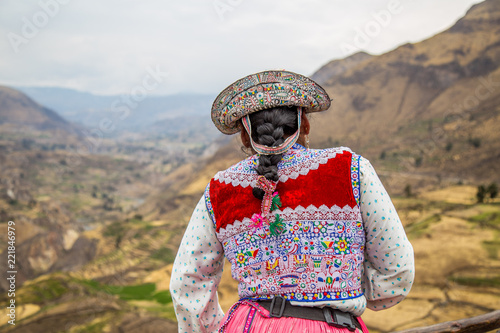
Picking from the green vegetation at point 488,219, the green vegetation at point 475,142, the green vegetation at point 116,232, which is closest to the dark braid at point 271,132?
the green vegetation at point 488,219

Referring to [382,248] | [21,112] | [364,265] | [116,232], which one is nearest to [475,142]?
[116,232]

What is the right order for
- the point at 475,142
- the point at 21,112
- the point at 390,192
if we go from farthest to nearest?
1. the point at 21,112
2. the point at 475,142
3. the point at 390,192

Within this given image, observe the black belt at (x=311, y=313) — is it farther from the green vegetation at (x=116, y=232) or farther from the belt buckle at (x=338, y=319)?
the green vegetation at (x=116, y=232)

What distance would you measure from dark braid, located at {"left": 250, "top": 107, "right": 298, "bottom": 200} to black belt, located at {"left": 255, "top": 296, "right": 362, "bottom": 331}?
0.38m

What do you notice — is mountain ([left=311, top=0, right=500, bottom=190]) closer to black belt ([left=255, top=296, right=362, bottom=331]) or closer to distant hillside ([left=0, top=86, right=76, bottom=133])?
black belt ([left=255, top=296, right=362, bottom=331])

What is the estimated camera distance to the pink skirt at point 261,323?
131 cm

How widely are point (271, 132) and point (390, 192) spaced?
25787mm

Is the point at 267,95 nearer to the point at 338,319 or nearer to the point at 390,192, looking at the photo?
the point at 338,319

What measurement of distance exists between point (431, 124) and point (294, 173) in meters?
40.5

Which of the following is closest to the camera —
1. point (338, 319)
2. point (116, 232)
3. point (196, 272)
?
point (338, 319)

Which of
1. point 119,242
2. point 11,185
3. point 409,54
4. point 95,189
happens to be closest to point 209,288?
point 119,242

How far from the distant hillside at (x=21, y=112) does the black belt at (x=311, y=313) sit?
445 feet

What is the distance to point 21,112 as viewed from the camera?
413 feet

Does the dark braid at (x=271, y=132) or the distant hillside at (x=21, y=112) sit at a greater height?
the distant hillside at (x=21, y=112)
